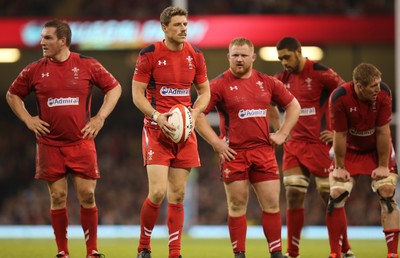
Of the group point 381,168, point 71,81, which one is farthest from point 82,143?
point 381,168

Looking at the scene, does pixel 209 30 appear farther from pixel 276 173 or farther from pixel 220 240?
pixel 276 173

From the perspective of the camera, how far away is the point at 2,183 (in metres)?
20.7

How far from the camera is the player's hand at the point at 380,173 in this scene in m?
8.17

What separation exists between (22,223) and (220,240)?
273 inches

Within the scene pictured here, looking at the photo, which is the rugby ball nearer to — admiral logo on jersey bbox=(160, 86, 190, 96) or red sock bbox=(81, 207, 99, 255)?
admiral logo on jersey bbox=(160, 86, 190, 96)

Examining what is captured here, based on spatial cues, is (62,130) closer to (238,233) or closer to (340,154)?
(238,233)

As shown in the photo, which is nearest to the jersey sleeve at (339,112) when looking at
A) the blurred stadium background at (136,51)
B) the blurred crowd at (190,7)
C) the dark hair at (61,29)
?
the dark hair at (61,29)

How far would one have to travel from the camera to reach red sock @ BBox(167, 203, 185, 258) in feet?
24.7

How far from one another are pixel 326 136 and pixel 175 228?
234cm

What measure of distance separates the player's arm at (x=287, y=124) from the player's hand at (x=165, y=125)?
42.7 inches

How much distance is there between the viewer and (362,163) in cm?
836

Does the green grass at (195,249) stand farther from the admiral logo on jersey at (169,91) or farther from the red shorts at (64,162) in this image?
the admiral logo on jersey at (169,91)

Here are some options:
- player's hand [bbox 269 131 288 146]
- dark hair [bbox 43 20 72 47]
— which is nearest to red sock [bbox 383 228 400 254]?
player's hand [bbox 269 131 288 146]

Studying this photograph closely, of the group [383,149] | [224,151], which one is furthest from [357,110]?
[224,151]
